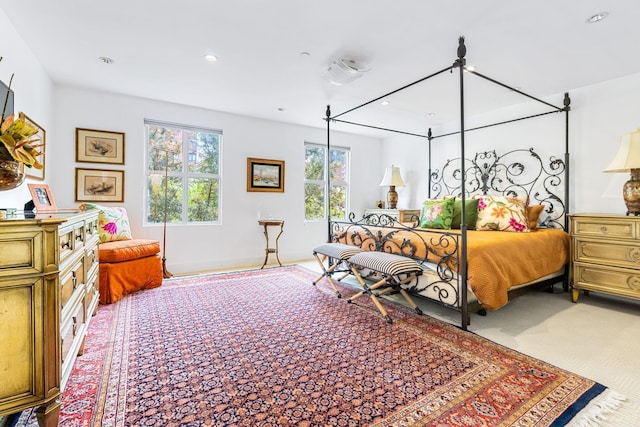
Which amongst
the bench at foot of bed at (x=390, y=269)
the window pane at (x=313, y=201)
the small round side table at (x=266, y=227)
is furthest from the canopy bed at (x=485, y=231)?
the window pane at (x=313, y=201)

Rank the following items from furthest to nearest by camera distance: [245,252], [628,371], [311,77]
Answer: [245,252] < [311,77] < [628,371]

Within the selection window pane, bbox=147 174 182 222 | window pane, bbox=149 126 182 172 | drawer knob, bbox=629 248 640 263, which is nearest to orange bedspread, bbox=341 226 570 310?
drawer knob, bbox=629 248 640 263

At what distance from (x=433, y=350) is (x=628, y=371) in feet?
3.51

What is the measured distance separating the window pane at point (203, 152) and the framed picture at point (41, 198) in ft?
7.29

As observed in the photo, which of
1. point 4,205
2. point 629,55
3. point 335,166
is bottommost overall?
point 4,205

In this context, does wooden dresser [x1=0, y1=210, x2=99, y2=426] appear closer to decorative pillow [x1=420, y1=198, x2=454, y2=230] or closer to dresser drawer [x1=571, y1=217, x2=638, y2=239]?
decorative pillow [x1=420, y1=198, x2=454, y2=230]

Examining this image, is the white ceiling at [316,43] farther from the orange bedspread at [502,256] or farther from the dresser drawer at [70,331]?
the dresser drawer at [70,331]

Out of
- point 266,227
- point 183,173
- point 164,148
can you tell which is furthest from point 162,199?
point 266,227

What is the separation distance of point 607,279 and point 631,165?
40.5 inches

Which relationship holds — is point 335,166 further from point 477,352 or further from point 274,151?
point 477,352

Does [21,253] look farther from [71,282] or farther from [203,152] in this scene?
[203,152]

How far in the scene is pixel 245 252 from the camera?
4.77m

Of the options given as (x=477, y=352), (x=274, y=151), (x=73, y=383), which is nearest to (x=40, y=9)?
(x=73, y=383)

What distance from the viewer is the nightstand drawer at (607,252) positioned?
104 inches
